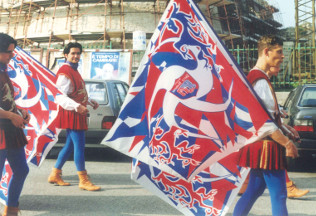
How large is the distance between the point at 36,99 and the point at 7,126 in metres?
1.64

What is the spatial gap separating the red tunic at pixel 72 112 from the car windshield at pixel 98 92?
2250 millimetres

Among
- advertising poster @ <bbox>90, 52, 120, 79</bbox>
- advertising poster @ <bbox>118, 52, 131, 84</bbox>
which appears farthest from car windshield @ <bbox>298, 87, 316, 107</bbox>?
advertising poster @ <bbox>90, 52, 120, 79</bbox>

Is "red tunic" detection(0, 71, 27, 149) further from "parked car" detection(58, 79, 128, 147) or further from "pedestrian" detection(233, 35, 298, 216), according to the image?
"parked car" detection(58, 79, 128, 147)

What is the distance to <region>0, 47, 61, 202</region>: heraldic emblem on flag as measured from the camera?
16.8ft

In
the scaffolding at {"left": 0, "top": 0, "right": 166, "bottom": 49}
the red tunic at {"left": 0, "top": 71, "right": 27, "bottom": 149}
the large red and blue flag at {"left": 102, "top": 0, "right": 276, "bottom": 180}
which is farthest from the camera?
the scaffolding at {"left": 0, "top": 0, "right": 166, "bottom": 49}

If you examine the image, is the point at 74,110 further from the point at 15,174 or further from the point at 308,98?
the point at 308,98

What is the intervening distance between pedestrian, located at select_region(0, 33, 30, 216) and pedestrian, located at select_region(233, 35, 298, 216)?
1.97m

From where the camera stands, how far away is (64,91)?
5.38 meters

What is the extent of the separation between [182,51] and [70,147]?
2931 mm

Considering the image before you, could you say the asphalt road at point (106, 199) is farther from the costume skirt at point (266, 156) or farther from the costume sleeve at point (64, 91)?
the costume skirt at point (266, 156)

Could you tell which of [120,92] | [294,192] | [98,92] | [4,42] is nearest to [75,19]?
[120,92]

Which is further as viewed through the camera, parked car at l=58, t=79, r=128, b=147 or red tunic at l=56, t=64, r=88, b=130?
parked car at l=58, t=79, r=128, b=147

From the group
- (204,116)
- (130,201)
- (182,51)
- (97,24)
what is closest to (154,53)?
(182,51)

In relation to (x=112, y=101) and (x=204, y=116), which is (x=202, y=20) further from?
(x=112, y=101)
